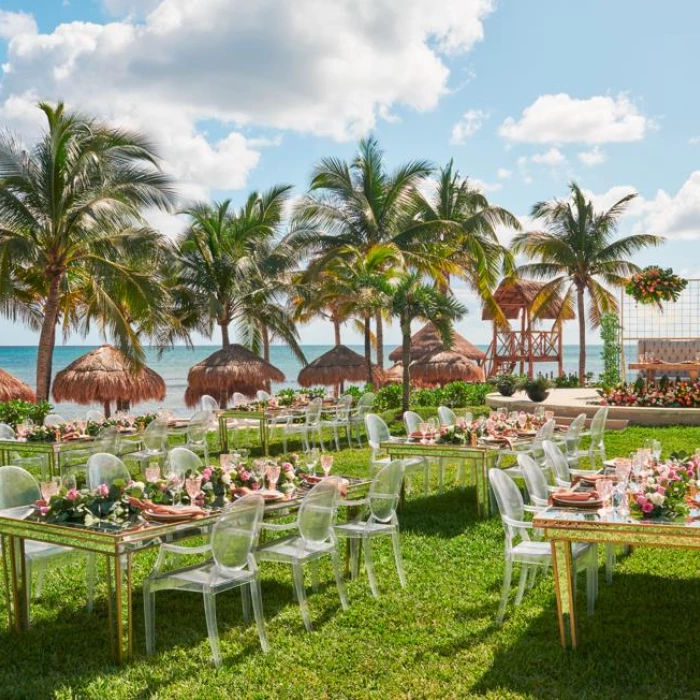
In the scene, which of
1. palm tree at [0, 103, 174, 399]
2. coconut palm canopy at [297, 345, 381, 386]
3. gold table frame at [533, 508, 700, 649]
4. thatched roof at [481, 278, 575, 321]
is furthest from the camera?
thatched roof at [481, 278, 575, 321]

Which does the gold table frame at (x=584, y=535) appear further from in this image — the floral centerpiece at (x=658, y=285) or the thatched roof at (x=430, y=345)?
the thatched roof at (x=430, y=345)

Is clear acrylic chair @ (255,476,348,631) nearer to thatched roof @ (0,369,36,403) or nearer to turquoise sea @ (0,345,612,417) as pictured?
thatched roof @ (0,369,36,403)

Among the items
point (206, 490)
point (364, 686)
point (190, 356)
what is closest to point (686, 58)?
point (206, 490)

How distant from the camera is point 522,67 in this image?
11508mm

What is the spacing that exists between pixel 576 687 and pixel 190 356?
7435cm

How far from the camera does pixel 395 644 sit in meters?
4.81

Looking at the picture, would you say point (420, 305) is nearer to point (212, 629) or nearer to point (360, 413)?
point (360, 413)

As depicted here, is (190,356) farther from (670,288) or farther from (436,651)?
(436,651)

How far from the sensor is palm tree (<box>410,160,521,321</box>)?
21.7 meters

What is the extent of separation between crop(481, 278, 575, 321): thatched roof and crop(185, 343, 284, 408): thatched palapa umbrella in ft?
35.8

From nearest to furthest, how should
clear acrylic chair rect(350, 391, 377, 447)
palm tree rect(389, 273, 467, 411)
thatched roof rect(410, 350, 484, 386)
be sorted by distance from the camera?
clear acrylic chair rect(350, 391, 377, 447)
palm tree rect(389, 273, 467, 411)
thatched roof rect(410, 350, 484, 386)

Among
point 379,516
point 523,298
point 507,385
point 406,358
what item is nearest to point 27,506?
point 379,516

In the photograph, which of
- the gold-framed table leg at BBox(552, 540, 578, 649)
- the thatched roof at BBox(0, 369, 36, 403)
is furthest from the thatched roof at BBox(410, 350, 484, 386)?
the gold-framed table leg at BBox(552, 540, 578, 649)

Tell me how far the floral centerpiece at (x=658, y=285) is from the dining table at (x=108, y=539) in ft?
42.1
